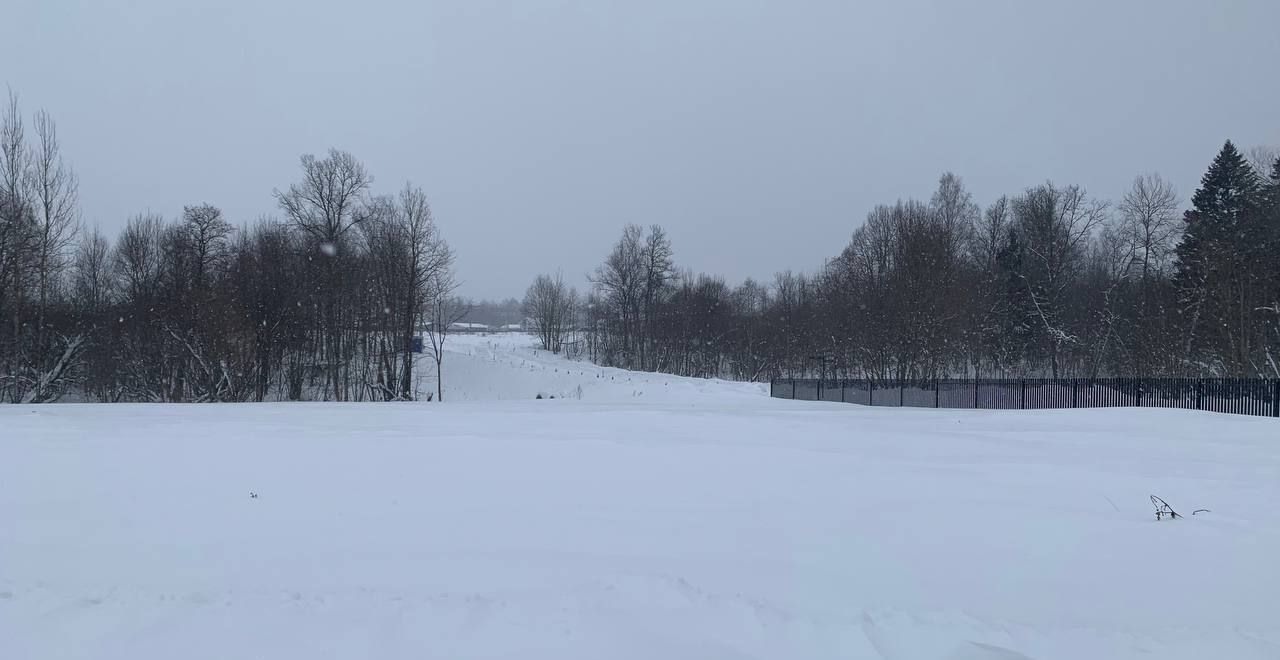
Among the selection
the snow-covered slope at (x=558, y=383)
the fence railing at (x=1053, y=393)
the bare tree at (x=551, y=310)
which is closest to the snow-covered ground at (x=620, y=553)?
the fence railing at (x=1053, y=393)

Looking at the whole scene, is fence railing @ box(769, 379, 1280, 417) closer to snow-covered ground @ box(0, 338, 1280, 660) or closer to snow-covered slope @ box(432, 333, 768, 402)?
snow-covered slope @ box(432, 333, 768, 402)

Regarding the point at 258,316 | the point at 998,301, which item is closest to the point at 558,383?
the point at 258,316

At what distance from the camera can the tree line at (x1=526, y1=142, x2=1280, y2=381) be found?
32.6 meters

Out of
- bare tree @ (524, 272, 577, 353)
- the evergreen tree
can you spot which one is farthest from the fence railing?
bare tree @ (524, 272, 577, 353)

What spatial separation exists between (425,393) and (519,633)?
121ft

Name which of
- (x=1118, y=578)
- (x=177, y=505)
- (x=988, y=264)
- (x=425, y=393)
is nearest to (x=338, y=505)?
(x=177, y=505)

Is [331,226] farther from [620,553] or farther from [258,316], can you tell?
[620,553]

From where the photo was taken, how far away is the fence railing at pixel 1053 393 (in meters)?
18.5

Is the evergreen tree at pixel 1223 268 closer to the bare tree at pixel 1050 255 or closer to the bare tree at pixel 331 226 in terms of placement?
the bare tree at pixel 1050 255

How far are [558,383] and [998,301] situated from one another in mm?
31084

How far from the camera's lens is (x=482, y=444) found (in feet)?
34.3

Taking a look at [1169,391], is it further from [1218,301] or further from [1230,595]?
[1230,595]

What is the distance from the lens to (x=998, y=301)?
164 ft

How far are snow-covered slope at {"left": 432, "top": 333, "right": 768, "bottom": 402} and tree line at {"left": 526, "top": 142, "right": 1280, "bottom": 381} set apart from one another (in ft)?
26.3
